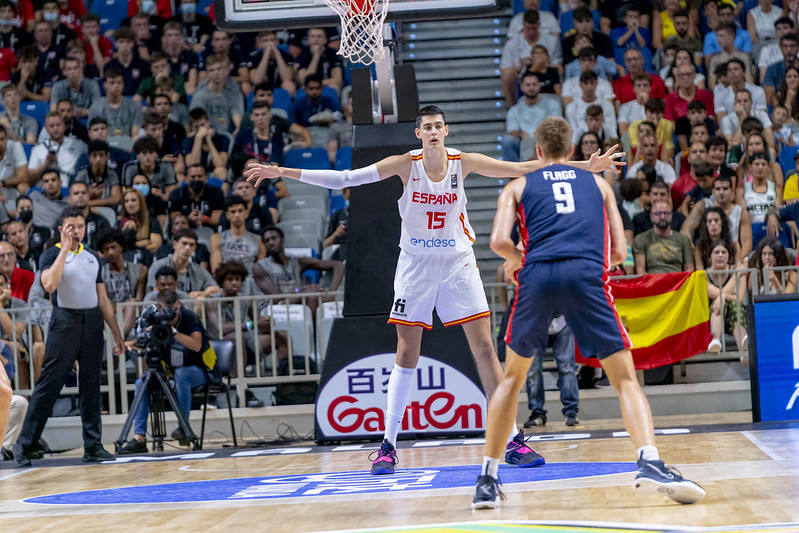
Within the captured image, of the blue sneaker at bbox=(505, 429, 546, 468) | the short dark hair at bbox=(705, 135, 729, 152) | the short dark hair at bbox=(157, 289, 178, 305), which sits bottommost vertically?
the blue sneaker at bbox=(505, 429, 546, 468)

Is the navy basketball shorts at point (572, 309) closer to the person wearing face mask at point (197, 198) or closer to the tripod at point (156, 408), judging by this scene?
the tripod at point (156, 408)

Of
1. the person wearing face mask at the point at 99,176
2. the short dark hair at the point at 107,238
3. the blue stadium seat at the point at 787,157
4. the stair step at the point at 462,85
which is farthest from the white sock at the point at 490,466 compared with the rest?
the stair step at the point at 462,85

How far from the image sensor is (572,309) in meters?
5.55

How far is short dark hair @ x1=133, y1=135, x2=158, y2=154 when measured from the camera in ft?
48.0

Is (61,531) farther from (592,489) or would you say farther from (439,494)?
(592,489)

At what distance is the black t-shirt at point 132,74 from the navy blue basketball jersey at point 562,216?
11.9m

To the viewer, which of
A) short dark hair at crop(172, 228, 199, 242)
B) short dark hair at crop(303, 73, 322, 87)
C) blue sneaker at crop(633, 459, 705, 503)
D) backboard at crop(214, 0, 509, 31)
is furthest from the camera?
short dark hair at crop(303, 73, 322, 87)

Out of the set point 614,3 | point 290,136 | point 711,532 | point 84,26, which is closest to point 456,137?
point 290,136

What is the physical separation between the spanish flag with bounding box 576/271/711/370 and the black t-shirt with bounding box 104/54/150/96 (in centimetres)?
859

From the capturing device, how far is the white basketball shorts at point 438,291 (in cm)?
763

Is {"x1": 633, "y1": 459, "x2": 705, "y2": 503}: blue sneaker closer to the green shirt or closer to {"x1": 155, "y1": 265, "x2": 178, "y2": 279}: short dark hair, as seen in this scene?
the green shirt

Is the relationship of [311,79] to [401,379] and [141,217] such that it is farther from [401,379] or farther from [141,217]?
[401,379]

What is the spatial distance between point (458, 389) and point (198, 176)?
19.6 feet

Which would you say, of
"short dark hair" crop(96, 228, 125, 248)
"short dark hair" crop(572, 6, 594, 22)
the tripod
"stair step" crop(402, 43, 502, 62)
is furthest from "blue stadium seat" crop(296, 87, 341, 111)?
the tripod
